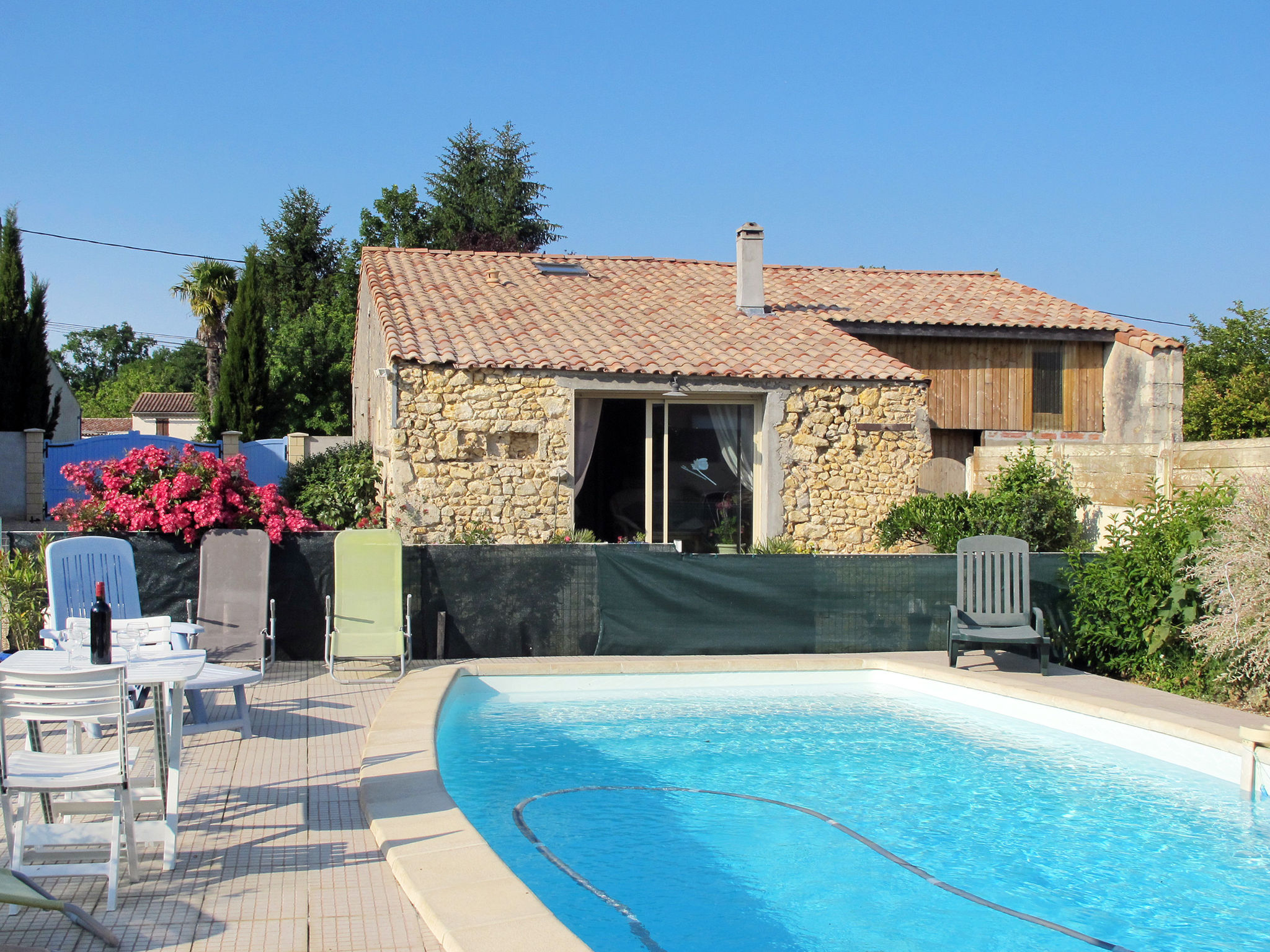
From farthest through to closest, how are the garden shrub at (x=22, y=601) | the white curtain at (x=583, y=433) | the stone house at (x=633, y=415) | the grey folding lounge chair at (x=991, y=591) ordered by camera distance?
1. the white curtain at (x=583, y=433)
2. the stone house at (x=633, y=415)
3. the grey folding lounge chair at (x=991, y=591)
4. the garden shrub at (x=22, y=601)

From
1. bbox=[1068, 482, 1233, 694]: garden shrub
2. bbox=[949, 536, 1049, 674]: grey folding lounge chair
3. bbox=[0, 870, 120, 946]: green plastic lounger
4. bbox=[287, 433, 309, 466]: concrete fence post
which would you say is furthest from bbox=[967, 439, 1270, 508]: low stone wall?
bbox=[287, 433, 309, 466]: concrete fence post

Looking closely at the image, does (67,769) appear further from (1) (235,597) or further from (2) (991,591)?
(2) (991,591)

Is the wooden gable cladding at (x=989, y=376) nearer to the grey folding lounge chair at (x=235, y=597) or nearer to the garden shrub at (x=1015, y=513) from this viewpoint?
the garden shrub at (x=1015, y=513)

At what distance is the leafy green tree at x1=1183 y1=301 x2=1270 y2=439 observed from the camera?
76.1ft

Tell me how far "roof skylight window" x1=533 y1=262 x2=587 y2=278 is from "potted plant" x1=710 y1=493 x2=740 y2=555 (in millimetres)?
5229

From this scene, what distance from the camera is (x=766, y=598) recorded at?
971 cm

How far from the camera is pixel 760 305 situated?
15766 millimetres

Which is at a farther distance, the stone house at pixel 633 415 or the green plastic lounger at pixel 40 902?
the stone house at pixel 633 415

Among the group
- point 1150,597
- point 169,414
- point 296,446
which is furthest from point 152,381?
point 1150,597

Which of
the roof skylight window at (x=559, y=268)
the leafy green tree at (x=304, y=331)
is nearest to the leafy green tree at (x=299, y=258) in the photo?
the leafy green tree at (x=304, y=331)

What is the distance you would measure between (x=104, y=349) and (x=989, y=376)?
3062 inches

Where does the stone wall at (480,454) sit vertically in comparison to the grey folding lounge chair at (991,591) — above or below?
above

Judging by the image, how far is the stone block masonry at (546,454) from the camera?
40.5 ft

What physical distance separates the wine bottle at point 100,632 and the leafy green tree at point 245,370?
23.9 meters
